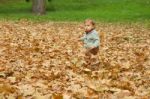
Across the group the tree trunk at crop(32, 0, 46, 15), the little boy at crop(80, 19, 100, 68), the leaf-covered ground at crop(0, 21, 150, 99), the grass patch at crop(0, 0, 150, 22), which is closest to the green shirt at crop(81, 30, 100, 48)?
the little boy at crop(80, 19, 100, 68)

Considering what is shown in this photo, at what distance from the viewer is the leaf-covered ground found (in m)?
8.03

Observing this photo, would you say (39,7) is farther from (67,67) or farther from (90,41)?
(67,67)

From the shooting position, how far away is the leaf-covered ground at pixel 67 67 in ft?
26.3

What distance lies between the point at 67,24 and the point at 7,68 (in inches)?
669

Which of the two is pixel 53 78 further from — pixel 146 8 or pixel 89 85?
pixel 146 8

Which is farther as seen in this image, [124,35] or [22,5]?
[22,5]

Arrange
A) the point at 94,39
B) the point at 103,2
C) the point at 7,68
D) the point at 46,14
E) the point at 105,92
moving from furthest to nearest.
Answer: the point at 103,2
the point at 46,14
the point at 94,39
the point at 7,68
the point at 105,92

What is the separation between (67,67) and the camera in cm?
1231

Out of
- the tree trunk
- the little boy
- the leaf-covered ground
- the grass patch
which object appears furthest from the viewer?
the tree trunk

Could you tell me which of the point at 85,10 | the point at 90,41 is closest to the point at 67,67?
the point at 90,41

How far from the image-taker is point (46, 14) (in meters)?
36.4

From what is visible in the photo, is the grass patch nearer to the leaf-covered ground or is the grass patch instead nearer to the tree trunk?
the tree trunk

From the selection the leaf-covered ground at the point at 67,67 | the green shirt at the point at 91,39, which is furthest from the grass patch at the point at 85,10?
the green shirt at the point at 91,39

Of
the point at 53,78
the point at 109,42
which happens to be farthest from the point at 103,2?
the point at 53,78
